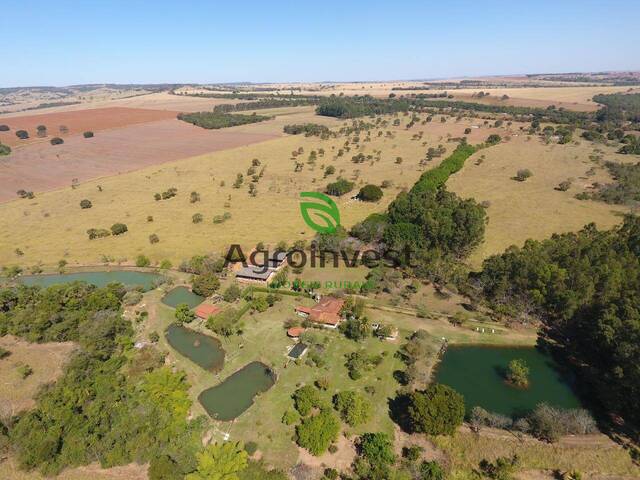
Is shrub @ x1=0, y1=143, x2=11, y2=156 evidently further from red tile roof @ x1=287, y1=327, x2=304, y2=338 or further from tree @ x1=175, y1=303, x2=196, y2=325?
red tile roof @ x1=287, y1=327, x2=304, y2=338

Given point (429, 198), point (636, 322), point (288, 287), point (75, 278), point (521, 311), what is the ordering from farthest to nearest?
point (429, 198) → point (75, 278) → point (288, 287) → point (521, 311) → point (636, 322)

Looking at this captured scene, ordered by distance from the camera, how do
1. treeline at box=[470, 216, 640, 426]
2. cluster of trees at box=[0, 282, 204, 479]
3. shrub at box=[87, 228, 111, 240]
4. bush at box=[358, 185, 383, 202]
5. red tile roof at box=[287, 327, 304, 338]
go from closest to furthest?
1. cluster of trees at box=[0, 282, 204, 479]
2. treeline at box=[470, 216, 640, 426]
3. red tile roof at box=[287, 327, 304, 338]
4. shrub at box=[87, 228, 111, 240]
5. bush at box=[358, 185, 383, 202]

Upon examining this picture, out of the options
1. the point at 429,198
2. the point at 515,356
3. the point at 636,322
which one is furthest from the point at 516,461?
the point at 429,198

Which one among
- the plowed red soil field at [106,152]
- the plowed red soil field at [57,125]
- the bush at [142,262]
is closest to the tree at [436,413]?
the bush at [142,262]

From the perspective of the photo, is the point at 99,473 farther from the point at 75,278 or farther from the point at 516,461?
the point at 75,278

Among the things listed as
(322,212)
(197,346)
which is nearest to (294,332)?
(197,346)

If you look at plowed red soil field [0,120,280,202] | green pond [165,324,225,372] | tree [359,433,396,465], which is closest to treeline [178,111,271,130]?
plowed red soil field [0,120,280,202]
